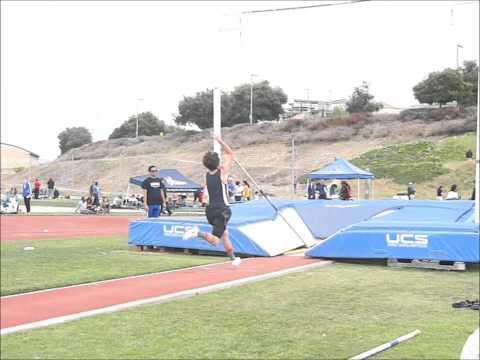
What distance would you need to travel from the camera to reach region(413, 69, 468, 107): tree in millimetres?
58469

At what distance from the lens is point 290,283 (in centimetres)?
874

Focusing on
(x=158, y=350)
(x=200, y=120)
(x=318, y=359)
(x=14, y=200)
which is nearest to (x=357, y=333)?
(x=318, y=359)

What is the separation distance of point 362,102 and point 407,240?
64.4 meters

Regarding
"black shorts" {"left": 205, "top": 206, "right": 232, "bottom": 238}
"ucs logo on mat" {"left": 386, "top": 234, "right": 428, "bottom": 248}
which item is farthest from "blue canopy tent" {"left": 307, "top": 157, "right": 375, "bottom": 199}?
"black shorts" {"left": 205, "top": 206, "right": 232, "bottom": 238}

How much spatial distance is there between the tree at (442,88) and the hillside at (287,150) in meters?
2.59

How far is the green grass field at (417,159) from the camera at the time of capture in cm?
4491

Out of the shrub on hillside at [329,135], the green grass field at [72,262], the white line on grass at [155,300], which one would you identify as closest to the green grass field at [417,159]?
the shrub on hillside at [329,135]

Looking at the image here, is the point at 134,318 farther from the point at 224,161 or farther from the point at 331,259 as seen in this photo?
the point at 331,259

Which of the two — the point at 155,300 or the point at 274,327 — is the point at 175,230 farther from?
the point at 274,327

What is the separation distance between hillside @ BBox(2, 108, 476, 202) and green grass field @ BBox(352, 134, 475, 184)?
0.14 meters

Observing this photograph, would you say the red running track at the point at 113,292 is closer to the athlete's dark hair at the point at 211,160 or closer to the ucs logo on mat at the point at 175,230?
the athlete's dark hair at the point at 211,160

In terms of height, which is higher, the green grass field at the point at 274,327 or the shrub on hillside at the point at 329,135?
the shrub on hillside at the point at 329,135

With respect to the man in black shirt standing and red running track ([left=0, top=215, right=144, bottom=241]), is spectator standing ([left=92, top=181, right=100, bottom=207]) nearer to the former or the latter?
red running track ([left=0, top=215, right=144, bottom=241])

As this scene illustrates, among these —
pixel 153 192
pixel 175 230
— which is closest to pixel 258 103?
pixel 153 192
